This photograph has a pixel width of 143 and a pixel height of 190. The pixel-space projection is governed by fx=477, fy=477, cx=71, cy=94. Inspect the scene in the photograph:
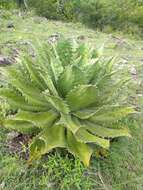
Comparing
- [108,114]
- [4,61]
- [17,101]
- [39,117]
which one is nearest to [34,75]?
[17,101]

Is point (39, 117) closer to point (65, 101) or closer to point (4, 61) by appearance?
point (65, 101)

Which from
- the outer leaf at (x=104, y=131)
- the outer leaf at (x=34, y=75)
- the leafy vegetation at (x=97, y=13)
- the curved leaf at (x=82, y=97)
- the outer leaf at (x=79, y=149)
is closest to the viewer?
the outer leaf at (x=79, y=149)

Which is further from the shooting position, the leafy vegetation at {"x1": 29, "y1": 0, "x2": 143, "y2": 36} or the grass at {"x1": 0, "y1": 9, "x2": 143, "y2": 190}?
the leafy vegetation at {"x1": 29, "y1": 0, "x2": 143, "y2": 36}

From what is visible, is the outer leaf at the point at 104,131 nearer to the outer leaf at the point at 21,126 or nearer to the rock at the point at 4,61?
the outer leaf at the point at 21,126

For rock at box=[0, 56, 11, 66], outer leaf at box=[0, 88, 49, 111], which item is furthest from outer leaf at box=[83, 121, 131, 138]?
rock at box=[0, 56, 11, 66]

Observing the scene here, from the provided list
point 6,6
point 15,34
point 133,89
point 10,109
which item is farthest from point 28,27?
point 10,109

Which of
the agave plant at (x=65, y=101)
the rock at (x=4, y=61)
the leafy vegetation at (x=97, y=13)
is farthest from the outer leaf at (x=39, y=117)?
the leafy vegetation at (x=97, y=13)

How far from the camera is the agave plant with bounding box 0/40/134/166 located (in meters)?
3.64

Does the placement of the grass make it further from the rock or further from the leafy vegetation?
the leafy vegetation

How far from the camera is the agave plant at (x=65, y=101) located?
364cm

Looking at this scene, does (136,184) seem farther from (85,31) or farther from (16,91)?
(85,31)

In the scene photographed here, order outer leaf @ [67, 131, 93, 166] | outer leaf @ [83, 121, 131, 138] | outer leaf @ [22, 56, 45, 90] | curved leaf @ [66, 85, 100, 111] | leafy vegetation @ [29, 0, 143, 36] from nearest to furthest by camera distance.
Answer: outer leaf @ [67, 131, 93, 166], curved leaf @ [66, 85, 100, 111], outer leaf @ [83, 121, 131, 138], outer leaf @ [22, 56, 45, 90], leafy vegetation @ [29, 0, 143, 36]

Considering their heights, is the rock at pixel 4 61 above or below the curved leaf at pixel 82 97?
below

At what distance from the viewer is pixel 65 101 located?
3725 millimetres
